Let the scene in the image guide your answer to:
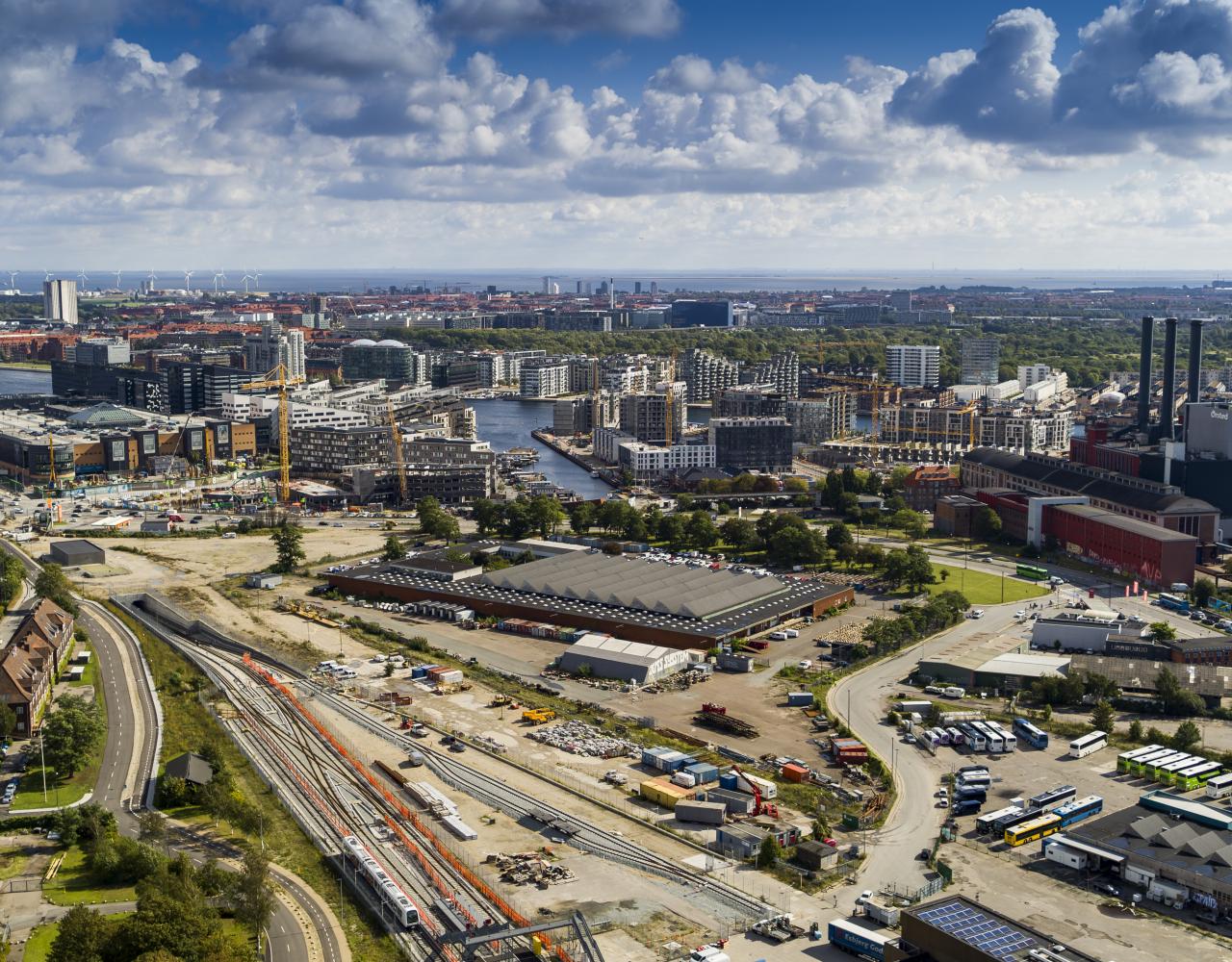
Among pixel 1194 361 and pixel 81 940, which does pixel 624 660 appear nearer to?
pixel 81 940

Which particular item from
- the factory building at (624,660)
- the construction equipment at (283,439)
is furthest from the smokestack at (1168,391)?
the construction equipment at (283,439)

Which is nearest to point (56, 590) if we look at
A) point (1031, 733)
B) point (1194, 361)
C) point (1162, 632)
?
point (1031, 733)

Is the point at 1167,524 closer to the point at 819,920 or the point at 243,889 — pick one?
the point at 819,920

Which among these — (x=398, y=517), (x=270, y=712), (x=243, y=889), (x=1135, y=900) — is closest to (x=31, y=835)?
(x=243, y=889)

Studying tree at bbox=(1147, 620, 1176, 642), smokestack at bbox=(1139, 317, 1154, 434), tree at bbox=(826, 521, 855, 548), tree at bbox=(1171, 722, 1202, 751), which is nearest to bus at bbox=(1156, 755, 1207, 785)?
tree at bbox=(1171, 722, 1202, 751)

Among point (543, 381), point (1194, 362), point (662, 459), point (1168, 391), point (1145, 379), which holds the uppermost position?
point (1194, 362)

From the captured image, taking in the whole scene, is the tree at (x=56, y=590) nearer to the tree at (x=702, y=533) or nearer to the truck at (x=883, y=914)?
the tree at (x=702, y=533)
